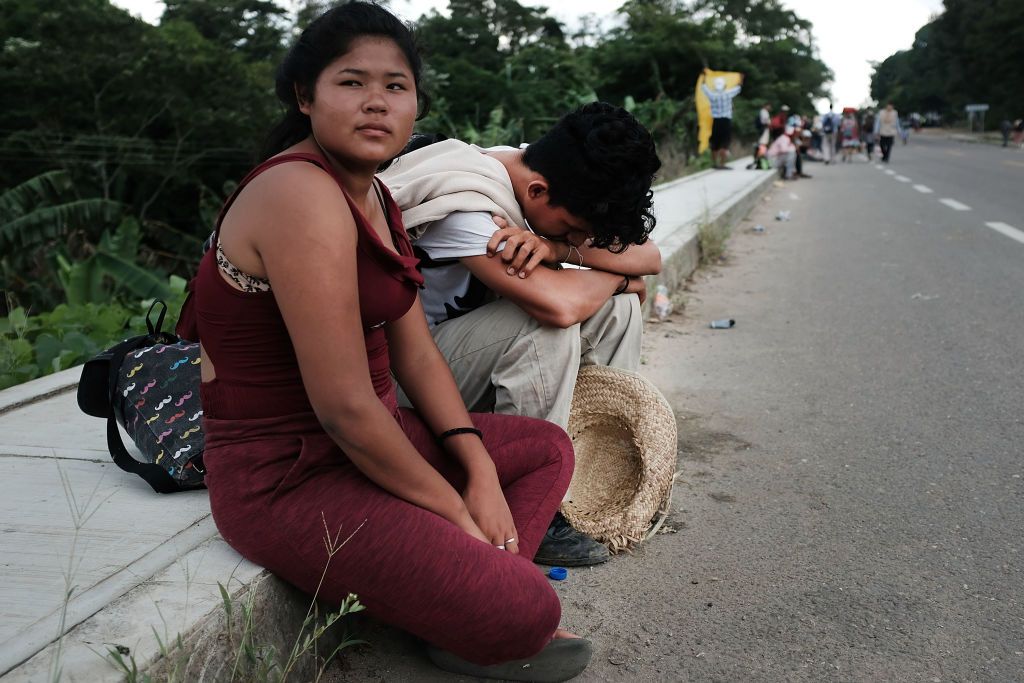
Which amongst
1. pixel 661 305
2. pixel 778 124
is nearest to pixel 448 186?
pixel 661 305

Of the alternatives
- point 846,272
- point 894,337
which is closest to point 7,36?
point 846,272

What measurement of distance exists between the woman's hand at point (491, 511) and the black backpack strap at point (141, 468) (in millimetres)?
846

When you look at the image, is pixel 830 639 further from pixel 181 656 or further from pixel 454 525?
pixel 181 656

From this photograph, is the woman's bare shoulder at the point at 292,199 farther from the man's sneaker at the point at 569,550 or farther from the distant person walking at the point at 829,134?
the distant person walking at the point at 829,134

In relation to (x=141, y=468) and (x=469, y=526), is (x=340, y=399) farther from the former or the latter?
(x=141, y=468)

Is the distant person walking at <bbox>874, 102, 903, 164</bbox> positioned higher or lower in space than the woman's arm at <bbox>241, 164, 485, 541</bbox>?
lower

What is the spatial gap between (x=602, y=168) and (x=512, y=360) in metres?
0.63

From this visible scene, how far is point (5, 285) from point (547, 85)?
60.6 feet

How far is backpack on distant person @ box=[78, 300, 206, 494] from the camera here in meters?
2.53

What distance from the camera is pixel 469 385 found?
3.00 metres

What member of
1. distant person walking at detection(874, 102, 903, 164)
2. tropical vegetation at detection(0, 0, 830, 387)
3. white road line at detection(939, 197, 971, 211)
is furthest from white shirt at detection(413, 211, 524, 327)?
distant person walking at detection(874, 102, 903, 164)

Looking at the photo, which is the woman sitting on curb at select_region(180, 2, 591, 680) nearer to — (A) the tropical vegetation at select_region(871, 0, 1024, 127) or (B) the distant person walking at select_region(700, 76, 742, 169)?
(B) the distant person walking at select_region(700, 76, 742, 169)

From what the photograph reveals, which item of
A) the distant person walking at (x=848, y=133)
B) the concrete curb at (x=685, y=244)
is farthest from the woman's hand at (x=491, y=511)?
the distant person walking at (x=848, y=133)

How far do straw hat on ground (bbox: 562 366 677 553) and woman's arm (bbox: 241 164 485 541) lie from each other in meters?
Answer: 1.08
